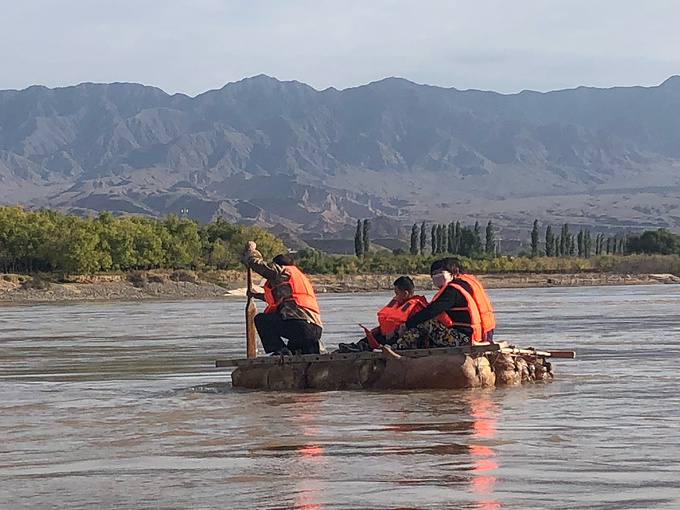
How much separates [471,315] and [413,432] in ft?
14.2

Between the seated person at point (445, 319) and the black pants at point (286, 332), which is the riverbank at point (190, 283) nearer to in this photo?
the black pants at point (286, 332)

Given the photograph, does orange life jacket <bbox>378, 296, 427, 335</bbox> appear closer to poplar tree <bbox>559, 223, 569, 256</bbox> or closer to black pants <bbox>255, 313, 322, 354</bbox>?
black pants <bbox>255, 313, 322, 354</bbox>

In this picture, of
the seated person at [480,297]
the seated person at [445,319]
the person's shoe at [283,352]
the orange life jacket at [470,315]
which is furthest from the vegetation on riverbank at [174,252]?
the orange life jacket at [470,315]

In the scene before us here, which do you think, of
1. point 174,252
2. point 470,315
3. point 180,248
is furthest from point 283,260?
point 180,248

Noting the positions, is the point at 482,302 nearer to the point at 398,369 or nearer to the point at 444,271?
the point at 444,271

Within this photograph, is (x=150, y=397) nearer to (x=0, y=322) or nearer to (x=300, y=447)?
(x=300, y=447)

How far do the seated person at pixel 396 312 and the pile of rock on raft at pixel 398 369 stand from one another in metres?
0.39

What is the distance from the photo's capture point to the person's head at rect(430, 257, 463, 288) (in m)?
17.8

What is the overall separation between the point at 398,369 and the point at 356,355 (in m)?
0.66

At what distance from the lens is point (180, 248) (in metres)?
126

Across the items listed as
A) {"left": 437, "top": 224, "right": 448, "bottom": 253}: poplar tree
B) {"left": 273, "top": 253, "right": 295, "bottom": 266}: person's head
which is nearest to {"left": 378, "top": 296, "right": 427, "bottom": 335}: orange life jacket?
{"left": 273, "top": 253, "right": 295, "bottom": 266}: person's head

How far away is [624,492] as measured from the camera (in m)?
9.94

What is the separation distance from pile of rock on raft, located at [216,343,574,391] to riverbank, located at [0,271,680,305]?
267 feet

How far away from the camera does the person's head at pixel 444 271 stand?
17788mm
